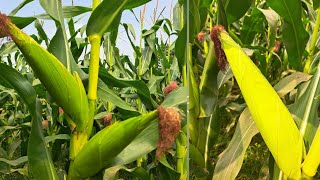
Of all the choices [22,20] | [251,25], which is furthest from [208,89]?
[22,20]

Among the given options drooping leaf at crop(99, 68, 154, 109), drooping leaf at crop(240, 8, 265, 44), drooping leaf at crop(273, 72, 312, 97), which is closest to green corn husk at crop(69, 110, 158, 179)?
drooping leaf at crop(99, 68, 154, 109)

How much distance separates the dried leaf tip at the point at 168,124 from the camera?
953mm

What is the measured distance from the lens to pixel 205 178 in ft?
4.95

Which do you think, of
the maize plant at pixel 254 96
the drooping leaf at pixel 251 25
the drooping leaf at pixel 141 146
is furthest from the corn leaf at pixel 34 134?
the drooping leaf at pixel 251 25

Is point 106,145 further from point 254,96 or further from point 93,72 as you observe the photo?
point 254,96

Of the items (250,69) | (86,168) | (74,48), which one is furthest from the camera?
(74,48)

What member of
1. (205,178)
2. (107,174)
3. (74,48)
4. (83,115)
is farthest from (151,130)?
(74,48)

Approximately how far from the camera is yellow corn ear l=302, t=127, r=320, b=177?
0.93 m

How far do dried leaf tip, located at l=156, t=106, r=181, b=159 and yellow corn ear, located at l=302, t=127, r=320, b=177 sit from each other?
30 cm

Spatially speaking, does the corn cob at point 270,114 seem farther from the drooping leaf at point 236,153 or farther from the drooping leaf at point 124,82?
the drooping leaf at point 124,82

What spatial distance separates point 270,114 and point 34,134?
2.07 feet

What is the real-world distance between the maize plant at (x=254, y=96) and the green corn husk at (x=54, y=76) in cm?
36

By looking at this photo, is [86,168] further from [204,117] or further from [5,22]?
[204,117]

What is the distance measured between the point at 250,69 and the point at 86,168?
467mm
